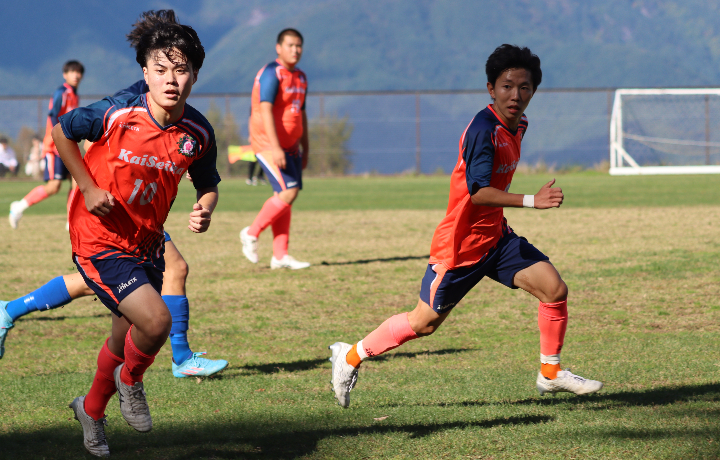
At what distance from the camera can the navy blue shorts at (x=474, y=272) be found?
403 centimetres

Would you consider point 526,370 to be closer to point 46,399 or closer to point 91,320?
point 46,399

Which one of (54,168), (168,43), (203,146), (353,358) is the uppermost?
(168,43)

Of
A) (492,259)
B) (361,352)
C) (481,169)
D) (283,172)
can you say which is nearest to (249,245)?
(283,172)

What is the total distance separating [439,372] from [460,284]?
90cm

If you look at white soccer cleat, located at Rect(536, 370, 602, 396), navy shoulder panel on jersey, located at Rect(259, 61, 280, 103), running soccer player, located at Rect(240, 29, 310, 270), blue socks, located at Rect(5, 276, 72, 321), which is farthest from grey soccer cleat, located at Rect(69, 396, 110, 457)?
navy shoulder panel on jersey, located at Rect(259, 61, 280, 103)

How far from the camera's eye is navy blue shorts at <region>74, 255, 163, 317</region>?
3342 millimetres

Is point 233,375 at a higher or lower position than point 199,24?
lower

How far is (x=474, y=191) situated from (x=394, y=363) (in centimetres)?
159

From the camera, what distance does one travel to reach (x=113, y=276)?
3352 millimetres

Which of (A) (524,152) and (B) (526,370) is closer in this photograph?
(B) (526,370)

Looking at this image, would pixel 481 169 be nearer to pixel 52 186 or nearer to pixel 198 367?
pixel 198 367

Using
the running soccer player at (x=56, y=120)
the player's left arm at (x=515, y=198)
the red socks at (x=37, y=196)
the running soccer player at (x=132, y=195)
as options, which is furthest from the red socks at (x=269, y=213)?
A: the running soccer player at (x=132, y=195)

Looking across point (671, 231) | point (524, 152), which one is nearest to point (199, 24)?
point (524, 152)

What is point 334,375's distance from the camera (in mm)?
4039
